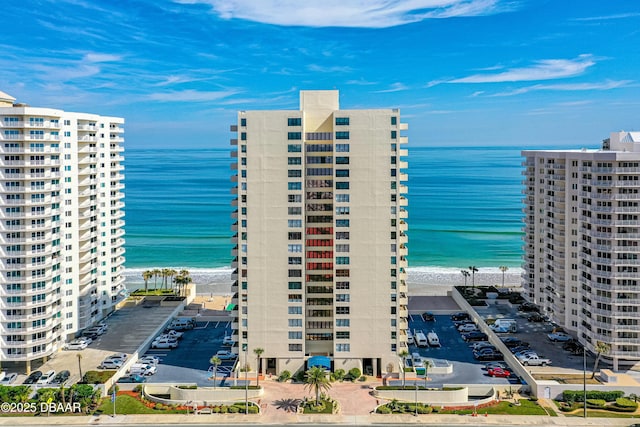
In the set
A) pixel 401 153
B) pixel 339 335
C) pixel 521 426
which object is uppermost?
pixel 401 153

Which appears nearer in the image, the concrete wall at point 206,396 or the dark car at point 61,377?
the concrete wall at point 206,396

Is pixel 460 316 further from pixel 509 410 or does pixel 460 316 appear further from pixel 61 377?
pixel 61 377

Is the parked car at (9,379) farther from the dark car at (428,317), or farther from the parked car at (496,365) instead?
the dark car at (428,317)

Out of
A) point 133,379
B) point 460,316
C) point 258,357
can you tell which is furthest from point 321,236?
point 460,316

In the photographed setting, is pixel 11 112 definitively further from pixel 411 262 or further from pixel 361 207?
pixel 411 262

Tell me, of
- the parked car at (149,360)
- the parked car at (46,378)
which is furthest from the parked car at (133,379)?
the parked car at (46,378)

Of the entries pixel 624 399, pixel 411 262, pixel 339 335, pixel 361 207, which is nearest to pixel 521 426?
pixel 624 399
